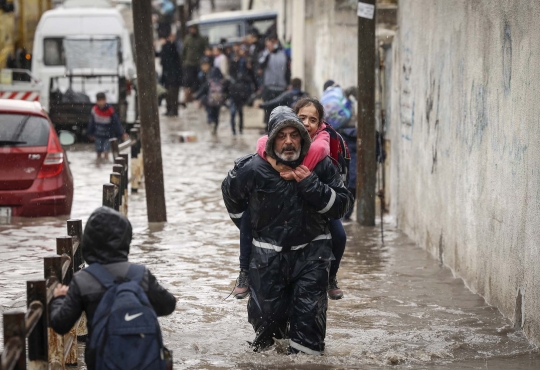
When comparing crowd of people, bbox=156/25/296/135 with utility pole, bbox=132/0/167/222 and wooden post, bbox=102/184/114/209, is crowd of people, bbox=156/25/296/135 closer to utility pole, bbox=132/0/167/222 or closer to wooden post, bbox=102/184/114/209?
utility pole, bbox=132/0/167/222

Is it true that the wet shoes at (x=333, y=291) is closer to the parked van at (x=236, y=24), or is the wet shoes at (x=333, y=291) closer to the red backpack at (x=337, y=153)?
the red backpack at (x=337, y=153)

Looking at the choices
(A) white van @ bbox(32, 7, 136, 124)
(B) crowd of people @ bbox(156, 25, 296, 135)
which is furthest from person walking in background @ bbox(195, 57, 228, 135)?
(A) white van @ bbox(32, 7, 136, 124)

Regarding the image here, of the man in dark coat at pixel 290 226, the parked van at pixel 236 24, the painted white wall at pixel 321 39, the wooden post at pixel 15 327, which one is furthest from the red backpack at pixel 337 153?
the parked van at pixel 236 24

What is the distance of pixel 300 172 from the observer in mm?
6492

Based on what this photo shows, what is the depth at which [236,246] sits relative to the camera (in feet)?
38.3

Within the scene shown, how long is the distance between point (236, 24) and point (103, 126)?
1938 centimetres

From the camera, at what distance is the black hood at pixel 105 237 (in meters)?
4.89

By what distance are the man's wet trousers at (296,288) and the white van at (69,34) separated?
17557 mm

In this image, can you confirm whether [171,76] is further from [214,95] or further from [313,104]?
[313,104]

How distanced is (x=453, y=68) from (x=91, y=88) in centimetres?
1446

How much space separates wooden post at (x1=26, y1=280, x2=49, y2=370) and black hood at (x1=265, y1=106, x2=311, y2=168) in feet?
5.57

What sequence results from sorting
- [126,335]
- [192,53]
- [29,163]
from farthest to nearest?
[192,53] → [29,163] → [126,335]

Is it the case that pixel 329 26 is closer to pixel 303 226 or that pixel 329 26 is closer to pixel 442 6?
pixel 442 6

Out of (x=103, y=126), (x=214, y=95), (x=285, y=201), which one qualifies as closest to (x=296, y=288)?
(x=285, y=201)
